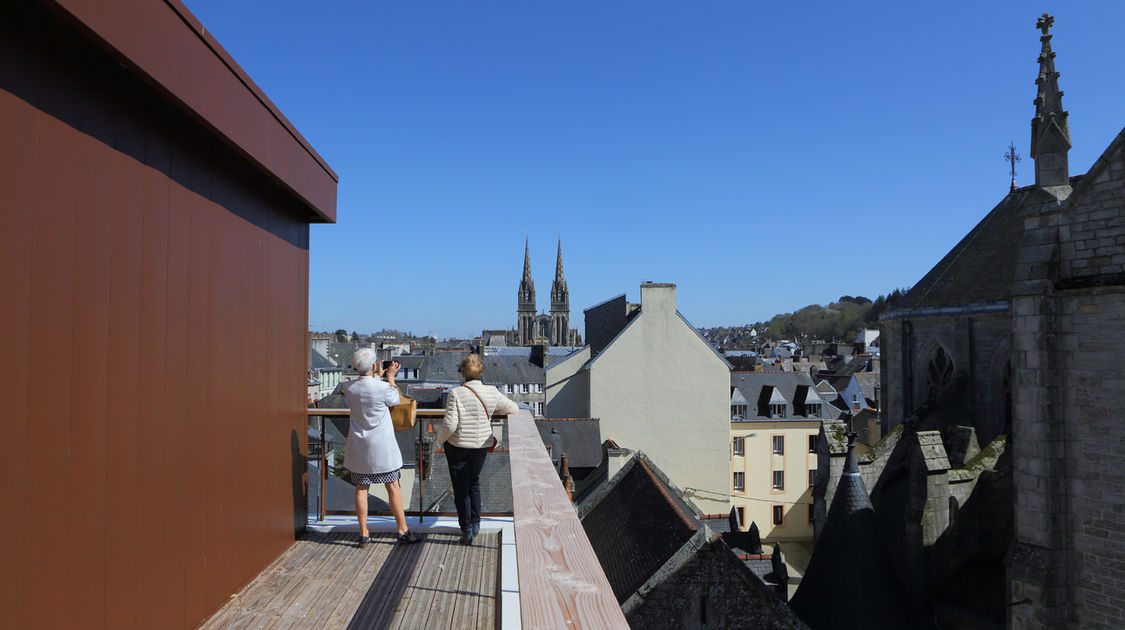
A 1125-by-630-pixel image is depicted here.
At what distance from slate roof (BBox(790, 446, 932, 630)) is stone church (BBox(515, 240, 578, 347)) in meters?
104

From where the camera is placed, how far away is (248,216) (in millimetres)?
4684

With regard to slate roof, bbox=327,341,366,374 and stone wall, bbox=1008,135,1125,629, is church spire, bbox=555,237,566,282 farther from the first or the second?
stone wall, bbox=1008,135,1125,629

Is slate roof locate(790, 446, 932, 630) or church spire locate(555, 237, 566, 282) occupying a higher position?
church spire locate(555, 237, 566, 282)

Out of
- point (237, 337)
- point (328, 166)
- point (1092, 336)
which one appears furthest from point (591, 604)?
point (1092, 336)

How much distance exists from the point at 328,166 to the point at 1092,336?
33.4ft

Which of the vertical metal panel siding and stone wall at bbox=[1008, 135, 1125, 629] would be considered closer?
the vertical metal panel siding

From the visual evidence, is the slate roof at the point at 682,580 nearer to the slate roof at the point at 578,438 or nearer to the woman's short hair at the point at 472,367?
the woman's short hair at the point at 472,367

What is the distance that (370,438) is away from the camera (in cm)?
522

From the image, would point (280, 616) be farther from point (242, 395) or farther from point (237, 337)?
point (237, 337)

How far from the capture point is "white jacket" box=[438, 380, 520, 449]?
16.7 ft

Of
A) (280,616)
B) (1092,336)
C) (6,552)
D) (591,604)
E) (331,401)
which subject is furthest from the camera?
(331,401)

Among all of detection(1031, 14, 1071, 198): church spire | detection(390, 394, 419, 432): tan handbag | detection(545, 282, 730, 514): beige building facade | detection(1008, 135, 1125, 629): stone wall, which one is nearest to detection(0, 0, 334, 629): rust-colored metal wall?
detection(390, 394, 419, 432): tan handbag

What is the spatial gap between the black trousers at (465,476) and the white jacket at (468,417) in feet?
0.31

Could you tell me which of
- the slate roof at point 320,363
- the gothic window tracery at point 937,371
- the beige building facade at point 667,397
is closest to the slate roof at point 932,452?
the gothic window tracery at point 937,371
